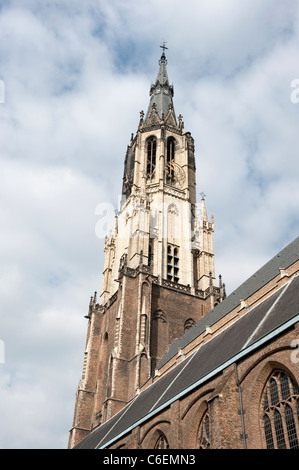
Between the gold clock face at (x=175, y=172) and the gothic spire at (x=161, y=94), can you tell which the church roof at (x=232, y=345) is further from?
the gothic spire at (x=161, y=94)

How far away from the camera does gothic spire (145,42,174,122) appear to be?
51.7 m

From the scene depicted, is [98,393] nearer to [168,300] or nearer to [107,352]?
[107,352]

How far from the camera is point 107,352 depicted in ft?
116

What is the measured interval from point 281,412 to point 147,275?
21883mm

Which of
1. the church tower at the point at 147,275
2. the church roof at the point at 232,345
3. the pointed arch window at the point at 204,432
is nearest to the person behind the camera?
the church roof at the point at 232,345

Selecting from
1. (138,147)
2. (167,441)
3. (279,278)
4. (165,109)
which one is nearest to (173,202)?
(138,147)

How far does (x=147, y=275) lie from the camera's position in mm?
34438

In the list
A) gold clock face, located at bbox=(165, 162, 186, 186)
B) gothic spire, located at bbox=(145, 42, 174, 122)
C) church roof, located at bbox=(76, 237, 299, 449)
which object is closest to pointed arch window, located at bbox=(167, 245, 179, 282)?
gold clock face, located at bbox=(165, 162, 186, 186)

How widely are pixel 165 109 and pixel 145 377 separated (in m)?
31.7

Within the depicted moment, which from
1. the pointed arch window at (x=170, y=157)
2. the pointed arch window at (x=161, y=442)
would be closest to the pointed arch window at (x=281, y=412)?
the pointed arch window at (x=161, y=442)

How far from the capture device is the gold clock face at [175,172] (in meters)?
44.7

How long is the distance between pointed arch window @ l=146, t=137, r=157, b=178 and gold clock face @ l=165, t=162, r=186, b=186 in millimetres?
1409

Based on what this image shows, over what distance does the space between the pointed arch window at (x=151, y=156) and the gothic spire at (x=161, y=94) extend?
12.4ft
